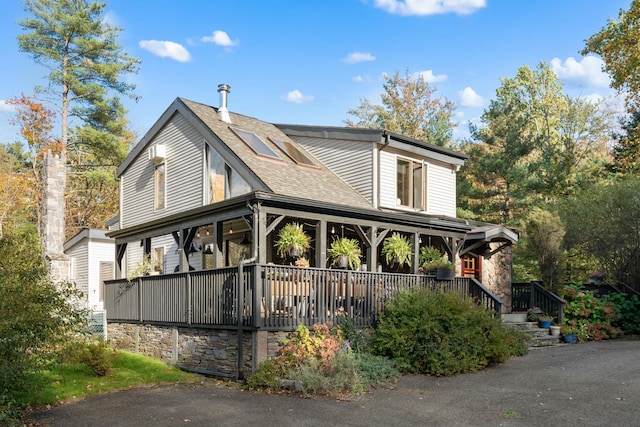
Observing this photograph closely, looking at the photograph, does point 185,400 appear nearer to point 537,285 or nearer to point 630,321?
point 537,285

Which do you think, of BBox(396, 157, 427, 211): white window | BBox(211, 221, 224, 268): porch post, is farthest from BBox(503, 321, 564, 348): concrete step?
BBox(211, 221, 224, 268): porch post

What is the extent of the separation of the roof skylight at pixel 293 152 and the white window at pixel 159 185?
3422mm

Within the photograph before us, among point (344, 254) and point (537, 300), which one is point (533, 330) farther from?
point (344, 254)

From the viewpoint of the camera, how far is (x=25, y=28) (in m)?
32.0

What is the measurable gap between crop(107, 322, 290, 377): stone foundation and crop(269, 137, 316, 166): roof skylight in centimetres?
561

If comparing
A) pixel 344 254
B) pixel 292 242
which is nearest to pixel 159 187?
pixel 292 242

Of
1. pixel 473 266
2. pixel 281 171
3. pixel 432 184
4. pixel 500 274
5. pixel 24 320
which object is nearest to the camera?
pixel 24 320

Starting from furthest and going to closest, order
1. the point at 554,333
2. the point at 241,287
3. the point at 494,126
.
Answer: the point at 494,126 < the point at 554,333 < the point at 241,287

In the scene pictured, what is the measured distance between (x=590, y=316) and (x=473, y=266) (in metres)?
3.65

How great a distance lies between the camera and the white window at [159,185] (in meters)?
17.2

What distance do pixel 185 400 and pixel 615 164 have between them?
24009mm

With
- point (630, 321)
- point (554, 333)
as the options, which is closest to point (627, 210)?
point (630, 321)

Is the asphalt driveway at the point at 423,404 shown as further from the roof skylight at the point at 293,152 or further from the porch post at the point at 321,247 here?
the roof skylight at the point at 293,152

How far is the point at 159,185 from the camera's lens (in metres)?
17.4
